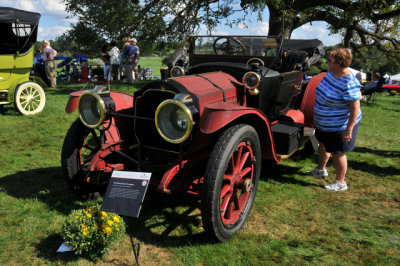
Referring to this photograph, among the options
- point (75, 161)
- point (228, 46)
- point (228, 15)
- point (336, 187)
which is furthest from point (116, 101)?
point (228, 15)

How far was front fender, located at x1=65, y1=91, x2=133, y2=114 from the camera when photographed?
3266mm

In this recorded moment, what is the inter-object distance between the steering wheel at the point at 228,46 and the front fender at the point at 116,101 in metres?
1.50

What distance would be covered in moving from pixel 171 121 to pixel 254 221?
1.30 m

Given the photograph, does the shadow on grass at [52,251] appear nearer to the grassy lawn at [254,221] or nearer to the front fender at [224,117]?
the grassy lawn at [254,221]

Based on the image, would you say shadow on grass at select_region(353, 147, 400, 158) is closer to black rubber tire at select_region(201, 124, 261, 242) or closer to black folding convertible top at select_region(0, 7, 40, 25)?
black rubber tire at select_region(201, 124, 261, 242)

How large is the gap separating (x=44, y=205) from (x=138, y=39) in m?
10.0

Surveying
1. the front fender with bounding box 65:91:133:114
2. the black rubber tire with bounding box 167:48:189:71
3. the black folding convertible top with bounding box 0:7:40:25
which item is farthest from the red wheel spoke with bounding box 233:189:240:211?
the black folding convertible top with bounding box 0:7:40:25

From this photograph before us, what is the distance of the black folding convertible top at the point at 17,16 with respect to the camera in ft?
22.3

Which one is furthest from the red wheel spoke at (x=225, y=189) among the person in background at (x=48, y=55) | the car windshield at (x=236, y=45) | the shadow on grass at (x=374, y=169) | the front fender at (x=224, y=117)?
the person in background at (x=48, y=55)

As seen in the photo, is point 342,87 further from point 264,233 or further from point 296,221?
point 264,233

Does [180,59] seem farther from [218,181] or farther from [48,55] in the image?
[48,55]

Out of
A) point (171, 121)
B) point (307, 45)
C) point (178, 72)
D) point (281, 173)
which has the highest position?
point (307, 45)

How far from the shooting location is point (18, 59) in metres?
7.09

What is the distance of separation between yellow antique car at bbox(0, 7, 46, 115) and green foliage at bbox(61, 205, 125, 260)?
5.74 m
